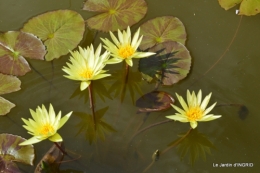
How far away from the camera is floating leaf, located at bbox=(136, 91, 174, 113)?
2637 mm

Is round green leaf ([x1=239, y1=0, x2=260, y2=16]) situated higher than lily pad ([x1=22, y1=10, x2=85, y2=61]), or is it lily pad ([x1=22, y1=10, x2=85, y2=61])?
round green leaf ([x1=239, y1=0, x2=260, y2=16])

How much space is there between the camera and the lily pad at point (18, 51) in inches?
111

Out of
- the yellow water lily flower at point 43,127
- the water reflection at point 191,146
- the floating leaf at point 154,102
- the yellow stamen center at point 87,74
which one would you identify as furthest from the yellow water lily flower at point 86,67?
the water reflection at point 191,146

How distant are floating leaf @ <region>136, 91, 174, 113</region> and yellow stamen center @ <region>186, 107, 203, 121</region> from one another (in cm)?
27

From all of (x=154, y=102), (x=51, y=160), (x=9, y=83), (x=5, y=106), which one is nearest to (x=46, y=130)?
(x=51, y=160)

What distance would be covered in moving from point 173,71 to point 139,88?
29 centimetres

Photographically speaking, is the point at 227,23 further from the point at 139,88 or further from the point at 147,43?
the point at 139,88

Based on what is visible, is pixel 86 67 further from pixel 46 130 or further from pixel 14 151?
pixel 14 151

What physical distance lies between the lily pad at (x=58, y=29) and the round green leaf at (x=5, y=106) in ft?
1.50

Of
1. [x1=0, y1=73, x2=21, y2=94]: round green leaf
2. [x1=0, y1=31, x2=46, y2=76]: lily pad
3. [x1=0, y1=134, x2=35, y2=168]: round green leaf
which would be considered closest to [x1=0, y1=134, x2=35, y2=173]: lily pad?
[x1=0, y1=134, x2=35, y2=168]: round green leaf

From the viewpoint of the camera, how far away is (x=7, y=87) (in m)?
2.73

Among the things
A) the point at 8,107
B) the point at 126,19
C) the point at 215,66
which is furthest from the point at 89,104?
the point at 215,66

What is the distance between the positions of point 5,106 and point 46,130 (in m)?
0.60

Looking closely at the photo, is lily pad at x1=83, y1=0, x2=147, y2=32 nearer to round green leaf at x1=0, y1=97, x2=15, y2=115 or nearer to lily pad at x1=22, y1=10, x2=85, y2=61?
lily pad at x1=22, y1=10, x2=85, y2=61
